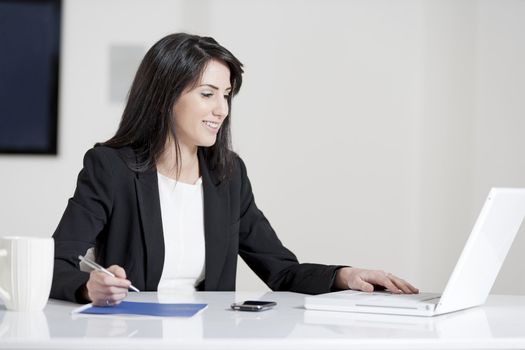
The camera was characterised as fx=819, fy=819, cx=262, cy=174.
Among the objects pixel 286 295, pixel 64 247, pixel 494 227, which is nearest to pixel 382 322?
pixel 494 227

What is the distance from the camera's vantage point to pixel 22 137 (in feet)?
13.6

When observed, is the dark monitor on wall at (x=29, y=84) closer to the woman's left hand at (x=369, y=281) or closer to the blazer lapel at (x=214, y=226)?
the blazer lapel at (x=214, y=226)

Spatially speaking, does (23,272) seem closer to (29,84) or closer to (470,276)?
(470,276)

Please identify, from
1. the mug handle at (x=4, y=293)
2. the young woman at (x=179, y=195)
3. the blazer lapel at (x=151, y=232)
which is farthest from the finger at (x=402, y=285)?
the mug handle at (x=4, y=293)

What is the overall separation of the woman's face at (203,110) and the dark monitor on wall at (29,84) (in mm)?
1834

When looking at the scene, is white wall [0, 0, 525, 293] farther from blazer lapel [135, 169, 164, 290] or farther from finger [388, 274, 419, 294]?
finger [388, 274, 419, 294]

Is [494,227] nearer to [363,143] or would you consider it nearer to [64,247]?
[64,247]

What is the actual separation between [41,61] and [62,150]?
0.46 m

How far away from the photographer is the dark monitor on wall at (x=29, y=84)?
4.15 metres

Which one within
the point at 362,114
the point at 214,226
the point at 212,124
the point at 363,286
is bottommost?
the point at 363,286

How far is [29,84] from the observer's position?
4.16 meters

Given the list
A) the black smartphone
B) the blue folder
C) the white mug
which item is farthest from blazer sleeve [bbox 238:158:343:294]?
the white mug

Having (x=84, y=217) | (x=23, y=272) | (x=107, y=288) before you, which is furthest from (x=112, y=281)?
(x=84, y=217)

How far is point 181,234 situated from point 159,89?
44cm
